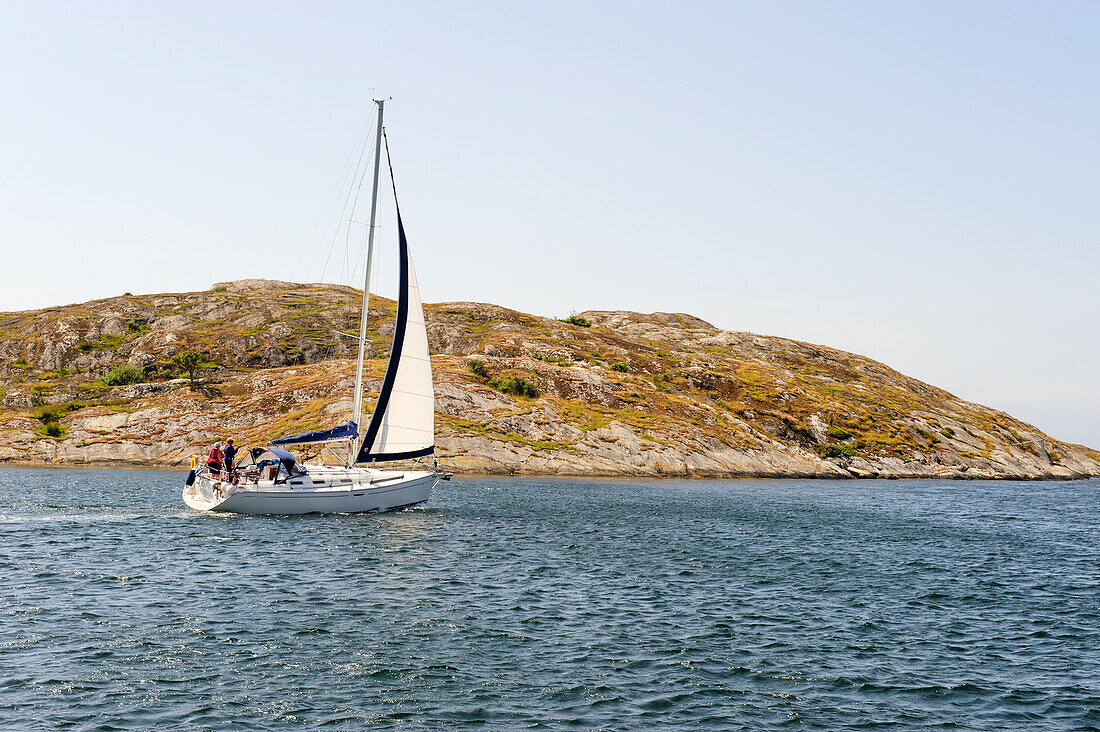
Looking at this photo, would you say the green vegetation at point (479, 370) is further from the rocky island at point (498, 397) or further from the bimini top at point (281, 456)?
the bimini top at point (281, 456)

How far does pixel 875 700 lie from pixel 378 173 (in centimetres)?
4478

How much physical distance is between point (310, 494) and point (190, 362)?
254 ft

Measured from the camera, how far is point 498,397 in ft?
348

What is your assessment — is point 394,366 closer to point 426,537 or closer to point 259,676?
point 426,537

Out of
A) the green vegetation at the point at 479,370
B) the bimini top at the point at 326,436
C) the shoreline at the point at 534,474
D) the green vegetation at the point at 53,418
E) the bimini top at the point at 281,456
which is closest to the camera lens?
the bimini top at the point at 281,456

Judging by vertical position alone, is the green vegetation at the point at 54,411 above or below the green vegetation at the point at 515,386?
below

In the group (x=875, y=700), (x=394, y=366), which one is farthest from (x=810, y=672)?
(x=394, y=366)

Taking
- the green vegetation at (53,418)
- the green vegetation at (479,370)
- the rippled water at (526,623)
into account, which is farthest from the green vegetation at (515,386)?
the rippled water at (526,623)

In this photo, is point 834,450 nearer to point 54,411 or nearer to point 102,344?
point 54,411

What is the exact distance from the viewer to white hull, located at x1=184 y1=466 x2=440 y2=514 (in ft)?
163

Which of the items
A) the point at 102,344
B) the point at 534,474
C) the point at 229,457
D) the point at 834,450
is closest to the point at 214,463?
the point at 229,457

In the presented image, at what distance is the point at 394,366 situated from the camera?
169 ft

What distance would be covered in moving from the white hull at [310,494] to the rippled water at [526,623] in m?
1.01

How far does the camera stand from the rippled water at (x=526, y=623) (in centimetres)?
1962
